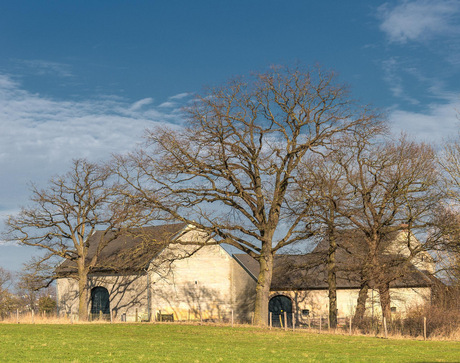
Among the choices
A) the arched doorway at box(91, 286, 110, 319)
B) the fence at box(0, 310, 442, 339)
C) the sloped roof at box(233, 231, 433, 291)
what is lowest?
the fence at box(0, 310, 442, 339)

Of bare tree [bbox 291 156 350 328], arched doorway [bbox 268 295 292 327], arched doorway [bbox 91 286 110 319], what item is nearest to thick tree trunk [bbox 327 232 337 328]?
bare tree [bbox 291 156 350 328]

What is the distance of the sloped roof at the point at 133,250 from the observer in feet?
106

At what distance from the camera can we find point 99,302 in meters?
47.9

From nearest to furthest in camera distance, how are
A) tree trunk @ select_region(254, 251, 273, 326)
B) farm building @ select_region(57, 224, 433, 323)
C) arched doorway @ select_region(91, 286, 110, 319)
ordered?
tree trunk @ select_region(254, 251, 273, 326), farm building @ select_region(57, 224, 433, 323), arched doorway @ select_region(91, 286, 110, 319)

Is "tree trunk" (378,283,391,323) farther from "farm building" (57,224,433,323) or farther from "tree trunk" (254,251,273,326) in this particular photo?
"farm building" (57,224,433,323)

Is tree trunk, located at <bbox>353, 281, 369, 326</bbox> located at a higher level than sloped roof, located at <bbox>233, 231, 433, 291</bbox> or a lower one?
lower

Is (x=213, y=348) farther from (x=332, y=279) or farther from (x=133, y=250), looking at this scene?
(x=332, y=279)

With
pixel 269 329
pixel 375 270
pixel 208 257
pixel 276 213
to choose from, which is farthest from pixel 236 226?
pixel 208 257

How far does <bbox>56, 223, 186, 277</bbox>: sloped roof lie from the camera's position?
32344 millimetres

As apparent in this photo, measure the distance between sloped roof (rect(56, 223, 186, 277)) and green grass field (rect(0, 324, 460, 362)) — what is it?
16.5 feet

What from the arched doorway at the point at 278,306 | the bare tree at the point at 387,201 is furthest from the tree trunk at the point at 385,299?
the arched doorway at the point at 278,306

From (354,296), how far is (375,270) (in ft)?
46.4

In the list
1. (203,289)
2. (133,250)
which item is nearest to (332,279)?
(133,250)

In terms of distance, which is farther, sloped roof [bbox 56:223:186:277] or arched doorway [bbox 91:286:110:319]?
arched doorway [bbox 91:286:110:319]
